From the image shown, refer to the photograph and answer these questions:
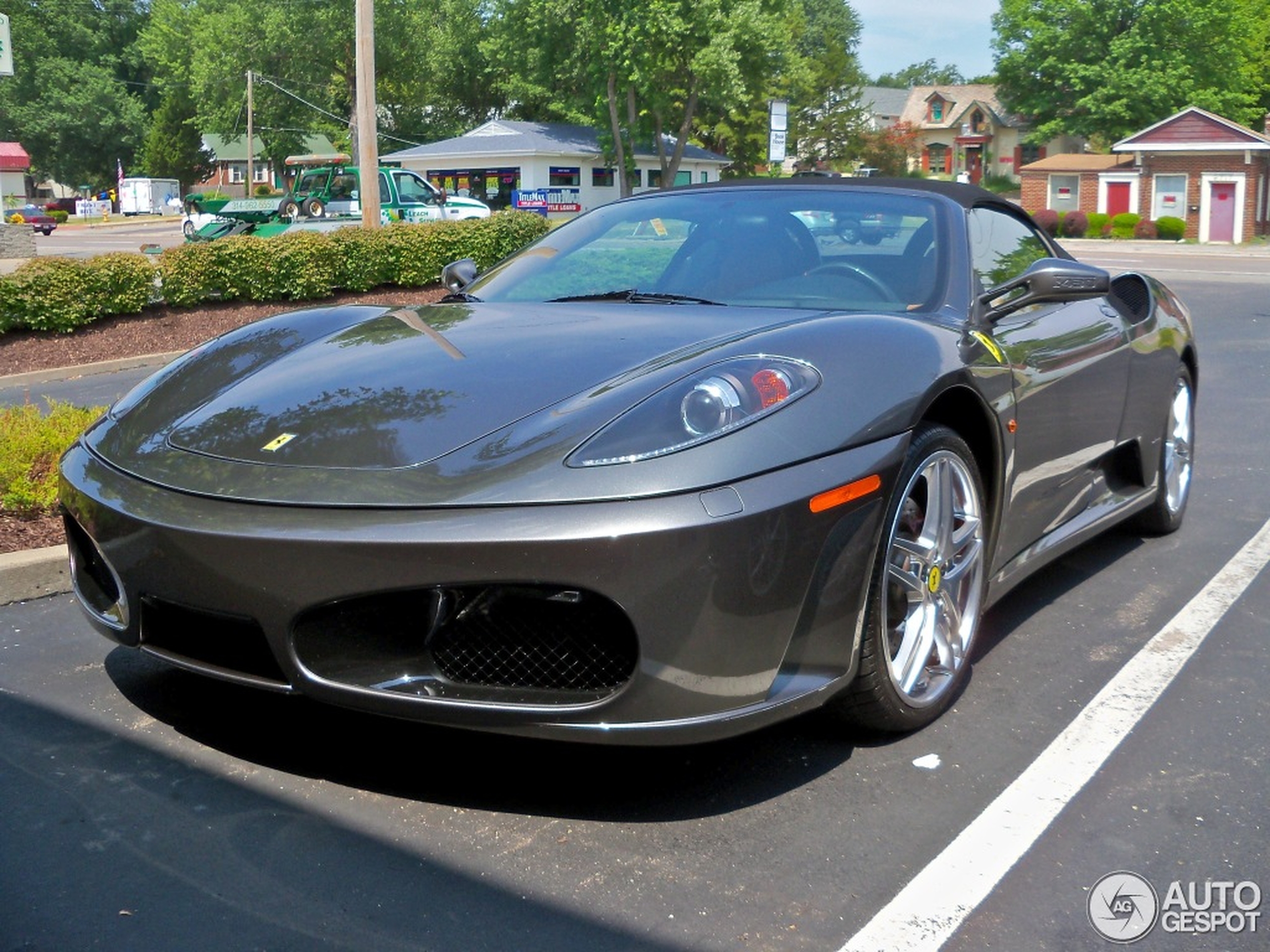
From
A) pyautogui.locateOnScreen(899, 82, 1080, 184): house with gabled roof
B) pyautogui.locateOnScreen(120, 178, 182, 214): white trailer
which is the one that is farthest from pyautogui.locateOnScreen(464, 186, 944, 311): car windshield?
pyautogui.locateOnScreen(899, 82, 1080, 184): house with gabled roof

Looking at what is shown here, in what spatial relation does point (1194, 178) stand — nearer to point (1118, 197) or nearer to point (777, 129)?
point (1118, 197)

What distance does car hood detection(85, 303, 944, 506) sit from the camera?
100 inches

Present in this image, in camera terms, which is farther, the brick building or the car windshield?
the brick building

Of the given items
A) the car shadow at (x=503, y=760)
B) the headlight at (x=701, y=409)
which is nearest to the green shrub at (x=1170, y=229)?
the car shadow at (x=503, y=760)

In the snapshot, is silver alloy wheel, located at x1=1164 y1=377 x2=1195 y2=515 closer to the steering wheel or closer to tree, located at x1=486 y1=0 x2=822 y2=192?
the steering wheel

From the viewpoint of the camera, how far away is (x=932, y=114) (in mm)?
97312

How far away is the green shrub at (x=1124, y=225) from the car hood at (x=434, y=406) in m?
47.8

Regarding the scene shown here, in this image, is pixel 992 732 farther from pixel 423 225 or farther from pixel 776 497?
pixel 423 225

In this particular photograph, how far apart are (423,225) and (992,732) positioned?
1471 cm

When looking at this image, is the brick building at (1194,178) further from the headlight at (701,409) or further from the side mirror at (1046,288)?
the headlight at (701,409)

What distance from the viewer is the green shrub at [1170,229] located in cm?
4662

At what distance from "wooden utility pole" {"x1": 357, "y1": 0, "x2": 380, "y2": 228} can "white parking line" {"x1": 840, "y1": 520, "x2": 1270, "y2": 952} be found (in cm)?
1573

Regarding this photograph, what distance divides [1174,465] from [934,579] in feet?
7.92

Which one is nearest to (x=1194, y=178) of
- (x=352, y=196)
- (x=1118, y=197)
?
(x=1118, y=197)
